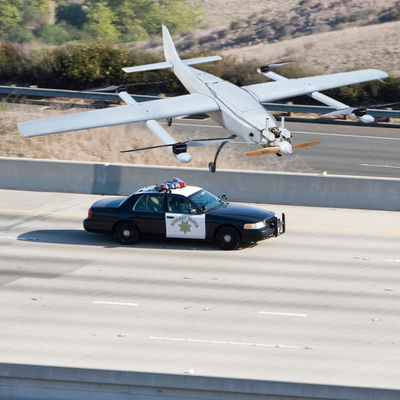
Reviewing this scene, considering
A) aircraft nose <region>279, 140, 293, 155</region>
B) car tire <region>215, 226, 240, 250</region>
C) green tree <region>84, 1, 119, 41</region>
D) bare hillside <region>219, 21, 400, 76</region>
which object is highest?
green tree <region>84, 1, 119, 41</region>

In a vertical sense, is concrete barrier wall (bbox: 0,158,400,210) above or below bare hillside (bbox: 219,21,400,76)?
below

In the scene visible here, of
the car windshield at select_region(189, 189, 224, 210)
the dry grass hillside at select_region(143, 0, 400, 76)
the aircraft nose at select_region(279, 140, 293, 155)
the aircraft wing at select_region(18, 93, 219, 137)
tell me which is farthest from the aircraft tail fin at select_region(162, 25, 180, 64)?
the dry grass hillside at select_region(143, 0, 400, 76)

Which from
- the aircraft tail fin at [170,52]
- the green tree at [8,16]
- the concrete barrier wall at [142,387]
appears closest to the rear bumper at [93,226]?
the concrete barrier wall at [142,387]

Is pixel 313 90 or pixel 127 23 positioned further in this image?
pixel 127 23

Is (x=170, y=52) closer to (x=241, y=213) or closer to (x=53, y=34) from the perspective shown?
(x=241, y=213)

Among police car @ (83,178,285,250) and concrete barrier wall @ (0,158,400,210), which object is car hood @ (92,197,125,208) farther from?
concrete barrier wall @ (0,158,400,210)

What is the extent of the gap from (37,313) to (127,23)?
72.6 m

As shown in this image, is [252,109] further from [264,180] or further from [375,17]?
[375,17]

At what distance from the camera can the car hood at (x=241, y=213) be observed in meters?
21.2

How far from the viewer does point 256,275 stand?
64.3ft

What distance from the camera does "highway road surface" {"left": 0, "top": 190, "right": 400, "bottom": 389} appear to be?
47.8 ft

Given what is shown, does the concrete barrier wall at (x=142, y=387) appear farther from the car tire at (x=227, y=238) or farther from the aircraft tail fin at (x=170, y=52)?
the aircraft tail fin at (x=170, y=52)

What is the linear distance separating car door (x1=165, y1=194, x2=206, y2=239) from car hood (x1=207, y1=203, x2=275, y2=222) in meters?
0.36

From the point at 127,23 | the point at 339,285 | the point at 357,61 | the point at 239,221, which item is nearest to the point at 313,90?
the point at 239,221
